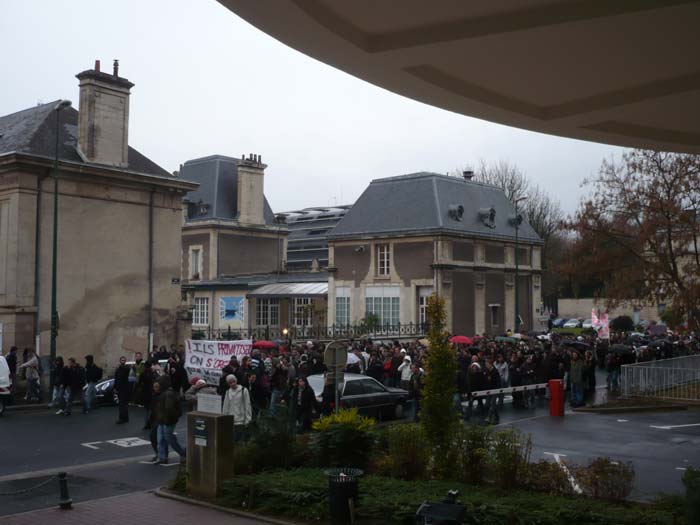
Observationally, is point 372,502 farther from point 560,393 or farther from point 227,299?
point 227,299

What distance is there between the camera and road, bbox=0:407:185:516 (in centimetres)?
1277

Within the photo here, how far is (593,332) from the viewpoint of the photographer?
5003 centimetres

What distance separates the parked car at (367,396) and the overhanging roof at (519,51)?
9.58 m

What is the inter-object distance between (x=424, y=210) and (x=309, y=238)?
28646mm

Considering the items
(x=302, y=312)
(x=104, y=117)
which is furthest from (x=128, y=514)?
(x=302, y=312)

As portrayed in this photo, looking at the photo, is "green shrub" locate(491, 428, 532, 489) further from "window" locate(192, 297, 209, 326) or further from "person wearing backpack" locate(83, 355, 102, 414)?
"window" locate(192, 297, 209, 326)

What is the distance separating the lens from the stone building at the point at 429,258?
46531 millimetres

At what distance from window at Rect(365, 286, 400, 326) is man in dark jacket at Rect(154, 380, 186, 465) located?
32.3 meters

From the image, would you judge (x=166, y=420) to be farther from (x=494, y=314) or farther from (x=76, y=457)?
(x=494, y=314)

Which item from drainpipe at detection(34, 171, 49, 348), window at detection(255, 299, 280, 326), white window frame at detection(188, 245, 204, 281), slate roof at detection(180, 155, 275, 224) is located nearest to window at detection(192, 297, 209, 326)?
white window frame at detection(188, 245, 204, 281)

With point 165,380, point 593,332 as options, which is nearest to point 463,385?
point 165,380

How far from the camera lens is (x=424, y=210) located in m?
48.0

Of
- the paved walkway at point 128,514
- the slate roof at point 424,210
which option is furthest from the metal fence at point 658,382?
the slate roof at point 424,210

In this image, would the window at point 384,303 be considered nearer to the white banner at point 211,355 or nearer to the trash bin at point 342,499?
the white banner at point 211,355
